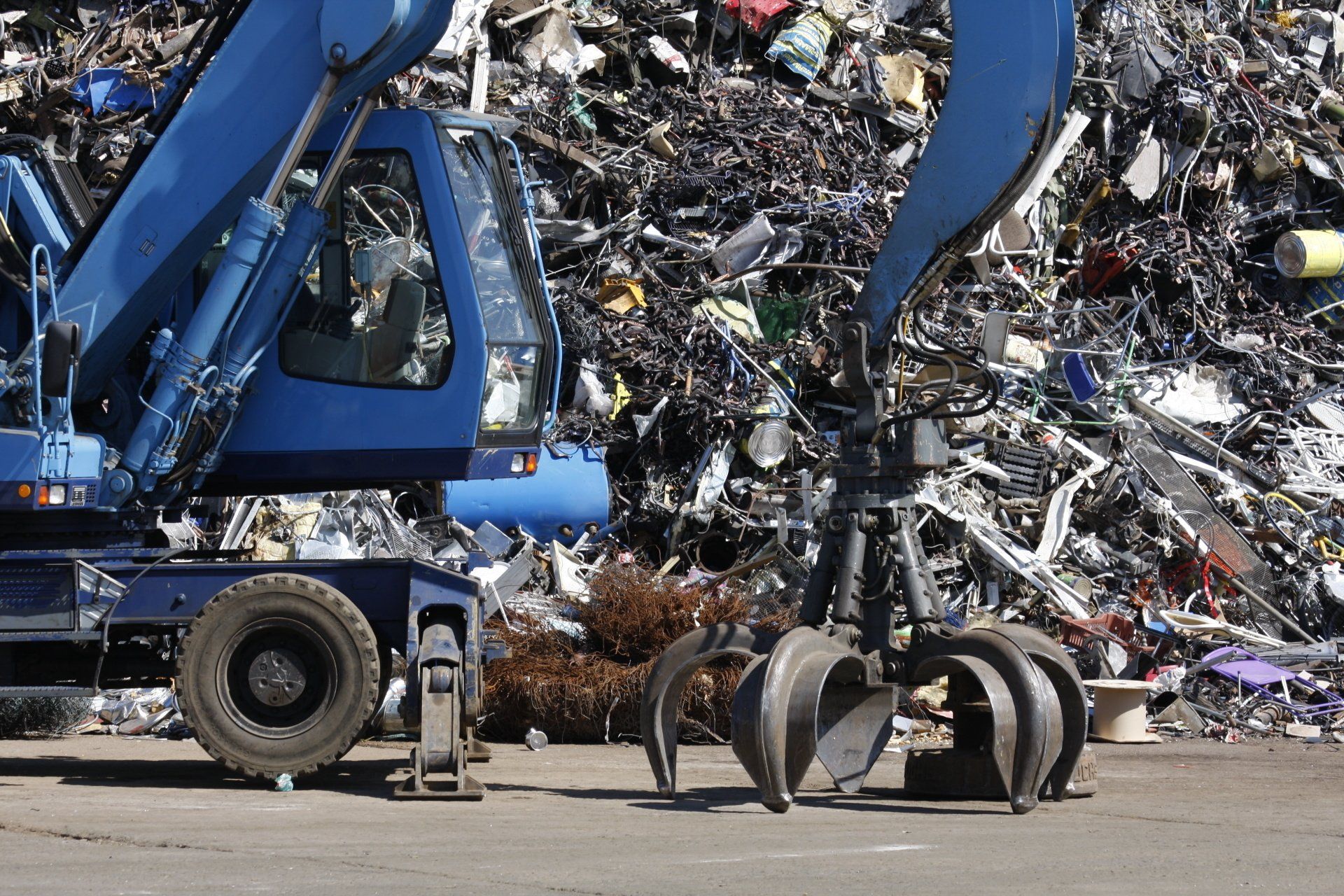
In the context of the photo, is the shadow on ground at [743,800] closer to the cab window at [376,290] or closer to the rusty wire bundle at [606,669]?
the rusty wire bundle at [606,669]

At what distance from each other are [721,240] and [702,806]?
314 inches

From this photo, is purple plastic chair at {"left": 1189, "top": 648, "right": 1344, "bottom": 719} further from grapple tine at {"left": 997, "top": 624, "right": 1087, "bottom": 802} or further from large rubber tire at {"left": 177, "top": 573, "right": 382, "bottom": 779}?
large rubber tire at {"left": 177, "top": 573, "right": 382, "bottom": 779}

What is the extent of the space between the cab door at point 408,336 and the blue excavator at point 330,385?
0.01m

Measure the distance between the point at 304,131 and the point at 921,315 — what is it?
5750mm

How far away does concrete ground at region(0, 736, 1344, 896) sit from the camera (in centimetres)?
502

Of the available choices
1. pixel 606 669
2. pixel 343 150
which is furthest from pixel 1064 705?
pixel 343 150

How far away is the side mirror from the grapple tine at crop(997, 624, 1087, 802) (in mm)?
4611

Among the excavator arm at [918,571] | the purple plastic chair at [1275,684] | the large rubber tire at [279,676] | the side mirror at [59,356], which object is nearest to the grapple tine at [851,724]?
the excavator arm at [918,571]

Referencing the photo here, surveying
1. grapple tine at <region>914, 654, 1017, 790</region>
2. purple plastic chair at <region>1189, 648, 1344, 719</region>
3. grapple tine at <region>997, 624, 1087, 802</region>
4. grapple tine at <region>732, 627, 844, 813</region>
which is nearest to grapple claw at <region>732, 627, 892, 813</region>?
grapple tine at <region>732, 627, 844, 813</region>

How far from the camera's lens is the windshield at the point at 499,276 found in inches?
310

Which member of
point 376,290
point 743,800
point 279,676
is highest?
point 376,290

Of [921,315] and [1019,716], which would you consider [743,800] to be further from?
[921,315]

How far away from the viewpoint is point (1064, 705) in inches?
289

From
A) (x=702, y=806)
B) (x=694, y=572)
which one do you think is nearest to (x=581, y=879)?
(x=702, y=806)
